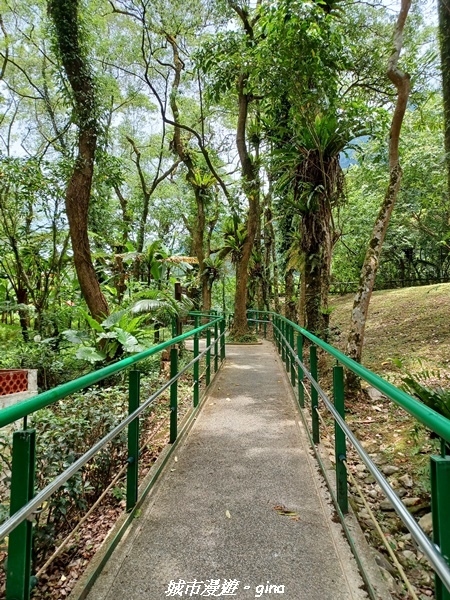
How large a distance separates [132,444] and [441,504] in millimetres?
1797

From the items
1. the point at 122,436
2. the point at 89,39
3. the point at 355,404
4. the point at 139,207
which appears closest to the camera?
the point at 122,436

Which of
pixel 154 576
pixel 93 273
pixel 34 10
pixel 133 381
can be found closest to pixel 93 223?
pixel 93 273

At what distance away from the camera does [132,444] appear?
2369 mm

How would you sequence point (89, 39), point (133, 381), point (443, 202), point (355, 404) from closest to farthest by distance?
point (133, 381) → point (355, 404) → point (89, 39) → point (443, 202)

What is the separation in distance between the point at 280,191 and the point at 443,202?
24.3 feet

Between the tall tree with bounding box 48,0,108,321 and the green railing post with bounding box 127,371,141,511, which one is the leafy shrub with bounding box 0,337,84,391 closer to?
the tall tree with bounding box 48,0,108,321

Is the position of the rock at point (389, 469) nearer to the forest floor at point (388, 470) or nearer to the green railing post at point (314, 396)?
the forest floor at point (388, 470)

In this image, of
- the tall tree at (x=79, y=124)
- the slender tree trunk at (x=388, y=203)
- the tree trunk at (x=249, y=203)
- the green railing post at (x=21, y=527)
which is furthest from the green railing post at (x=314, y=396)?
the tree trunk at (x=249, y=203)

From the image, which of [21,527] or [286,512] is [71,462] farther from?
[286,512]

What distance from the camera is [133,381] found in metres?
2.37

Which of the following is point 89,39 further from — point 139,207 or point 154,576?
point 139,207

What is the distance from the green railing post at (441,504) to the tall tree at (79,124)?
7103mm

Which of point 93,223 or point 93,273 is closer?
point 93,273

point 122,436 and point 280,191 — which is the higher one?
point 280,191
